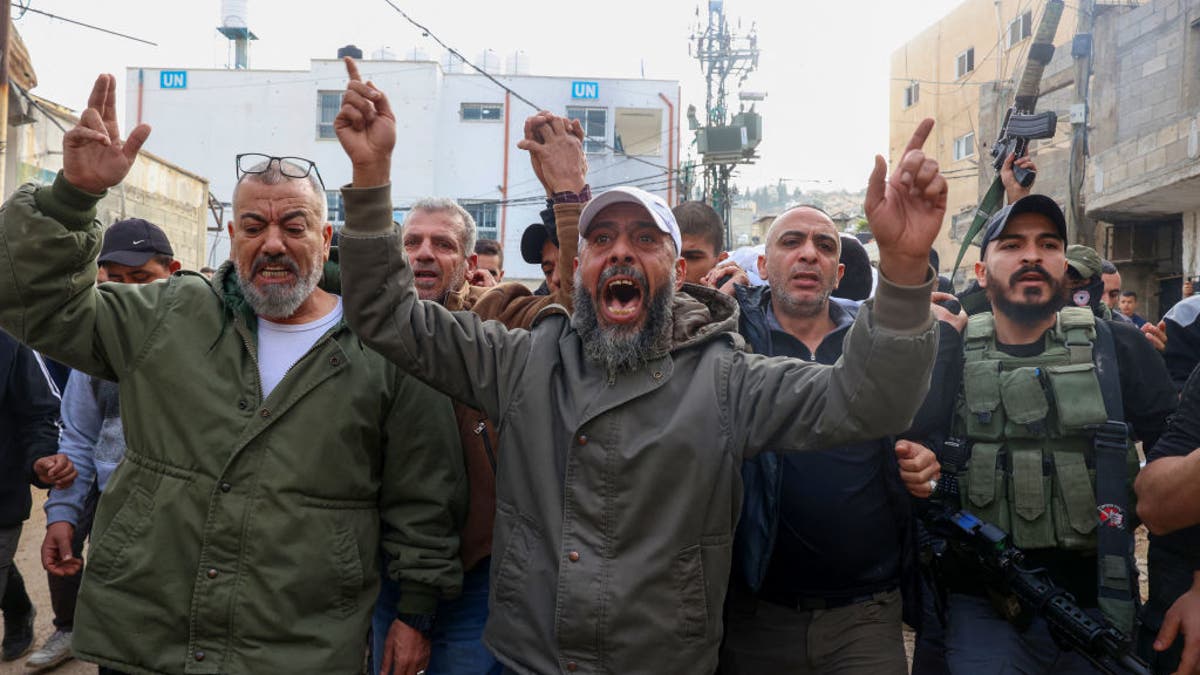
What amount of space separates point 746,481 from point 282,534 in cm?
146

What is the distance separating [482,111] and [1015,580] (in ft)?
83.1

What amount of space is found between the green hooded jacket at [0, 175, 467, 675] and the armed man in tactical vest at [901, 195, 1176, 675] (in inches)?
71.0

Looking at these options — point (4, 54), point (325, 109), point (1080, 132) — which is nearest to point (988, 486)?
point (4, 54)

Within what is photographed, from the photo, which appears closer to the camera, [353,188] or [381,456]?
[353,188]

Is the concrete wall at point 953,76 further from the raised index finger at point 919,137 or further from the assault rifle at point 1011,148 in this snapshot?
the raised index finger at point 919,137

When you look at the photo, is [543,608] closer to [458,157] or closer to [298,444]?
[298,444]

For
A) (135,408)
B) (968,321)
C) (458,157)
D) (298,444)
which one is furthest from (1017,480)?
(458,157)

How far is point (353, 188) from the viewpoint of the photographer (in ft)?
7.62

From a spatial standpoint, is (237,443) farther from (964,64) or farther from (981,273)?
(964,64)

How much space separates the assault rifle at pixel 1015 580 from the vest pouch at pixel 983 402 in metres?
0.10

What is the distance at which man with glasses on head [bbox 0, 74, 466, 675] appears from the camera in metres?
2.35

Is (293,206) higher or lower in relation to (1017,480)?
higher

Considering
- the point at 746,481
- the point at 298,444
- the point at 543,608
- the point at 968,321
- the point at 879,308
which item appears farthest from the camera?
the point at 968,321

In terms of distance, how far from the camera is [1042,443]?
10.0 feet
